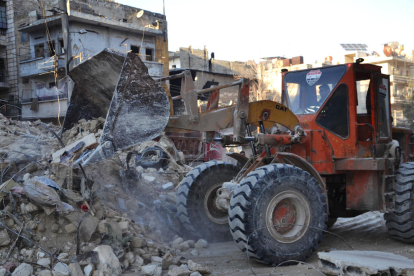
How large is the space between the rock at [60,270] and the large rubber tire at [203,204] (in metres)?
2.33

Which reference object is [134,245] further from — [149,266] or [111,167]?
[111,167]

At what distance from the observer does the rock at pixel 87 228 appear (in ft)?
15.5

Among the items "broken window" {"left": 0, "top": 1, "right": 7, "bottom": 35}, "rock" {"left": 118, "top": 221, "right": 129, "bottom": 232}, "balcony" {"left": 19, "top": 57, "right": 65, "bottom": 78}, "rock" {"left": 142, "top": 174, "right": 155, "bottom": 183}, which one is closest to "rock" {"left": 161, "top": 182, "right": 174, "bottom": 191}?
"rock" {"left": 142, "top": 174, "right": 155, "bottom": 183}

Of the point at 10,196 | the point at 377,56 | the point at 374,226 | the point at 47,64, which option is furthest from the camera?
the point at 377,56

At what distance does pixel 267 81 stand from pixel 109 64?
3499 centimetres

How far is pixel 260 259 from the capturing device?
467 cm

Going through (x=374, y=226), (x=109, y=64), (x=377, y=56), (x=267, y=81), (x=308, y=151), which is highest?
(x=377, y=56)

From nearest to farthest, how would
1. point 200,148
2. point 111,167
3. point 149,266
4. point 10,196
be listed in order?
point 149,266
point 10,196
point 111,167
point 200,148

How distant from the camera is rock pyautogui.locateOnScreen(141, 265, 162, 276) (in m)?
4.41

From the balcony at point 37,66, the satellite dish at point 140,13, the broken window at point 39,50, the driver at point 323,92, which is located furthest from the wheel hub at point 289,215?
the broken window at point 39,50

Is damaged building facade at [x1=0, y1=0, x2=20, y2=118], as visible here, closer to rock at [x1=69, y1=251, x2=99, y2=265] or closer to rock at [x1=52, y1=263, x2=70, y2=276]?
rock at [x1=69, y1=251, x2=99, y2=265]

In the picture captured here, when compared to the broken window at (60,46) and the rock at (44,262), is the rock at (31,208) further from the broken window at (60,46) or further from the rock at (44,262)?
the broken window at (60,46)

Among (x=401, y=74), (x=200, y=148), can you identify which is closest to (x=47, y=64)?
(x=200, y=148)

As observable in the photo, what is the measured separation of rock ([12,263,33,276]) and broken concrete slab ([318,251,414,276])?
3.18 metres
